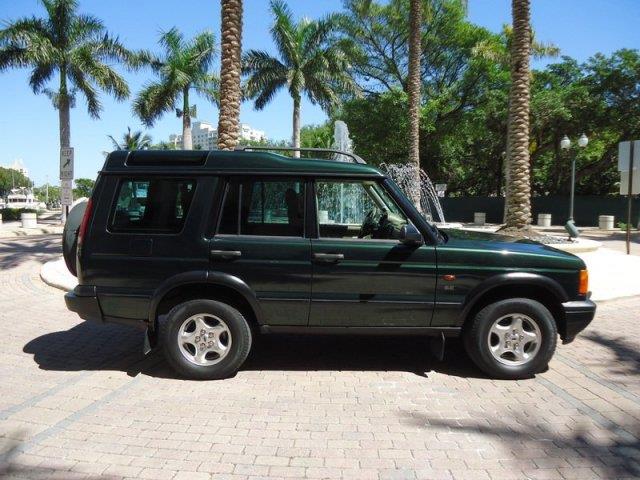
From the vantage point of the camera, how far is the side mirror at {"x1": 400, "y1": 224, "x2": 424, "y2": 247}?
14.3 feet

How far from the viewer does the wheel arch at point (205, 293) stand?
4.48m

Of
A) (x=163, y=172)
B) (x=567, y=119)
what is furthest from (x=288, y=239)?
(x=567, y=119)

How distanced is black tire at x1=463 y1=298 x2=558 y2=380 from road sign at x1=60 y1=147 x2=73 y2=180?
40.8 ft

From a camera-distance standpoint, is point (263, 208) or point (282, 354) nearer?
point (263, 208)

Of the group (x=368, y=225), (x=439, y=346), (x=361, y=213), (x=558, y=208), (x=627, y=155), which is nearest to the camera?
Result: (x=439, y=346)

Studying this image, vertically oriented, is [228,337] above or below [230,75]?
below

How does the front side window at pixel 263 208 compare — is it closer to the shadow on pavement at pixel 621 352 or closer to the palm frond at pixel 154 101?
the shadow on pavement at pixel 621 352

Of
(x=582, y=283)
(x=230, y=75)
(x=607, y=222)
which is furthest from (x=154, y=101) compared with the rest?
(x=582, y=283)

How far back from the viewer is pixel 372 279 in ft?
14.8

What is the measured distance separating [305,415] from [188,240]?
71.0 inches

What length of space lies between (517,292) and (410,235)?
48.4 inches

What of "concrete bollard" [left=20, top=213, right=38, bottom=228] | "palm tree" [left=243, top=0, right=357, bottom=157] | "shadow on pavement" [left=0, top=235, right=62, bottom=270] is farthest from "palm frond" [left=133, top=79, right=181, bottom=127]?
"shadow on pavement" [left=0, top=235, right=62, bottom=270]

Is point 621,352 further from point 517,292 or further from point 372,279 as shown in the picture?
point 372,279

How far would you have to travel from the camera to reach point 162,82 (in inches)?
1380
